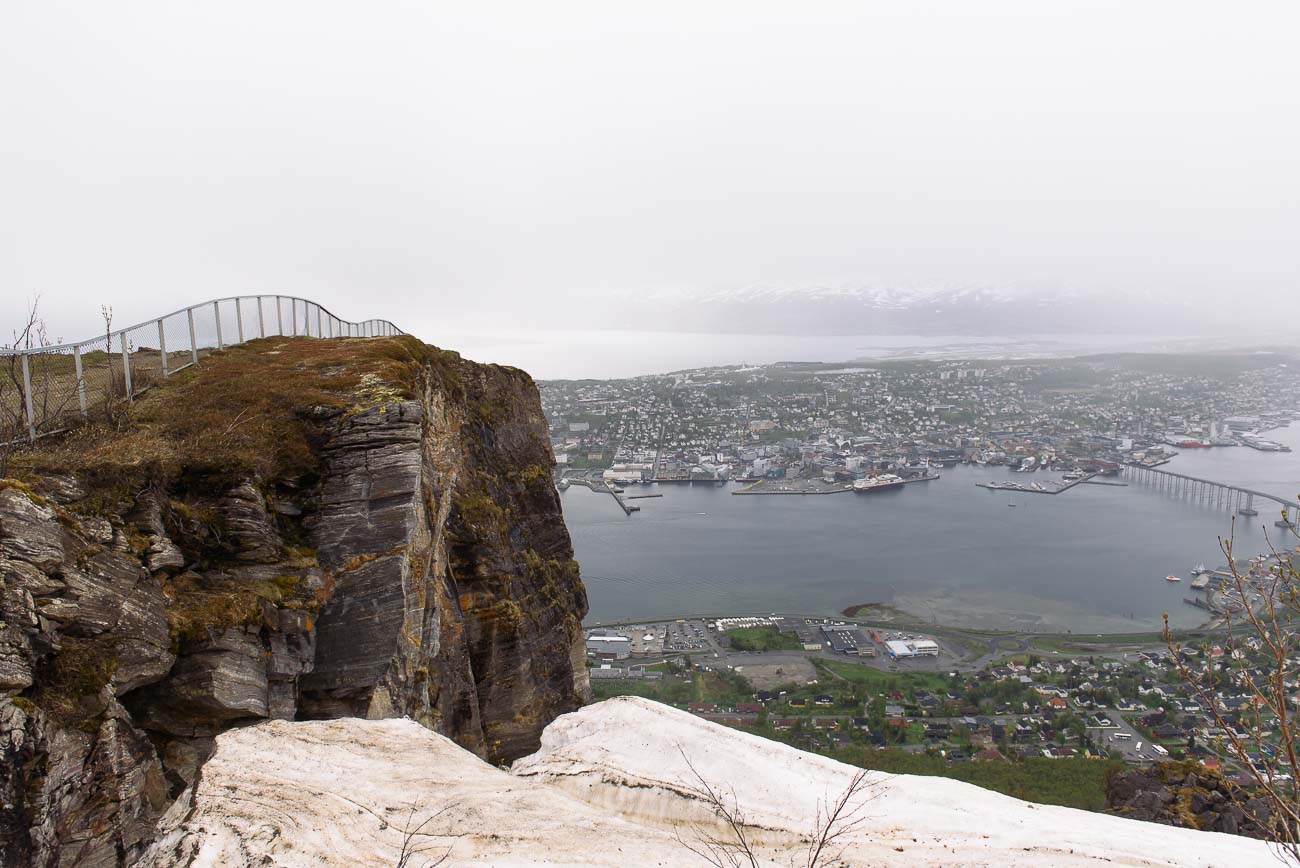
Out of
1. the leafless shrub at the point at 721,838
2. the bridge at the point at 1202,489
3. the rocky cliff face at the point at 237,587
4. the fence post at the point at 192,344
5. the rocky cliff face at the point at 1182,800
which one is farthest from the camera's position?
the bridge at the point at 1202,489

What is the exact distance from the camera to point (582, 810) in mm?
5039

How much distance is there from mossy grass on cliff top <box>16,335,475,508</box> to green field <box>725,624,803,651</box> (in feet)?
72.2

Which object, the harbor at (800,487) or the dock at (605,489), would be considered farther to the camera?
the harbor at (800,487)

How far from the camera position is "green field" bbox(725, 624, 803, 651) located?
29484 millimetres

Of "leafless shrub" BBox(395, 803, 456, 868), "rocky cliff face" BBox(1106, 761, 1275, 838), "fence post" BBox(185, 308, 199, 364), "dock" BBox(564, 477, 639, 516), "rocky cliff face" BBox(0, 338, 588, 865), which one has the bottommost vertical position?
"dock" BBox(564, 477, 639, 516)

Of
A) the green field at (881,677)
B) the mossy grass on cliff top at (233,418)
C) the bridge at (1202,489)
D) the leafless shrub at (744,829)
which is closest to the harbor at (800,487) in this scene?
the bridge at (1202,489)

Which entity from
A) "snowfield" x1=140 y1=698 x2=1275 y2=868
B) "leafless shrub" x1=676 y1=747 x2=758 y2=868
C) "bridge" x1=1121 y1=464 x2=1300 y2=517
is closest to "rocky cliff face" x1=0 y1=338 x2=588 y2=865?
"snowfield" x1=140 y1=698 x2=1275 y2=868

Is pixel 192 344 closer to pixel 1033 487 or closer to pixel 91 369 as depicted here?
pixel 91 369

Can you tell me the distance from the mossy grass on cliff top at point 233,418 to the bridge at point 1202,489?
179ft

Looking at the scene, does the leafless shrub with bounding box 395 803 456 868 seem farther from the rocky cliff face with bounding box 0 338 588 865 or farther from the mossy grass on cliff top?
the mossy grass on cliff top

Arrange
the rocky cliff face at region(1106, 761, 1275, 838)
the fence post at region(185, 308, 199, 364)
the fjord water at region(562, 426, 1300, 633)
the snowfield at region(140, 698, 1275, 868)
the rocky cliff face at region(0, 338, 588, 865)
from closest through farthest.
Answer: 1. the snowfield at region(140, 698, 1275, 868)
2. the rocky cliff face at region(0, 338, 588, 865)
3. the fence post at region(185, 308, 199, 364)
4. the rocky cliff face at region(1106, 761, 1275, 838)
5. the fjord water at region(562, 426, 1300, 633)

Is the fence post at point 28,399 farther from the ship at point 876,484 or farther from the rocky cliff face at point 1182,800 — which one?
the ship at point 876,484

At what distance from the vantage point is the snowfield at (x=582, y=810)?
4.18 metres

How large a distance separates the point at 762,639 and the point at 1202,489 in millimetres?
50034
